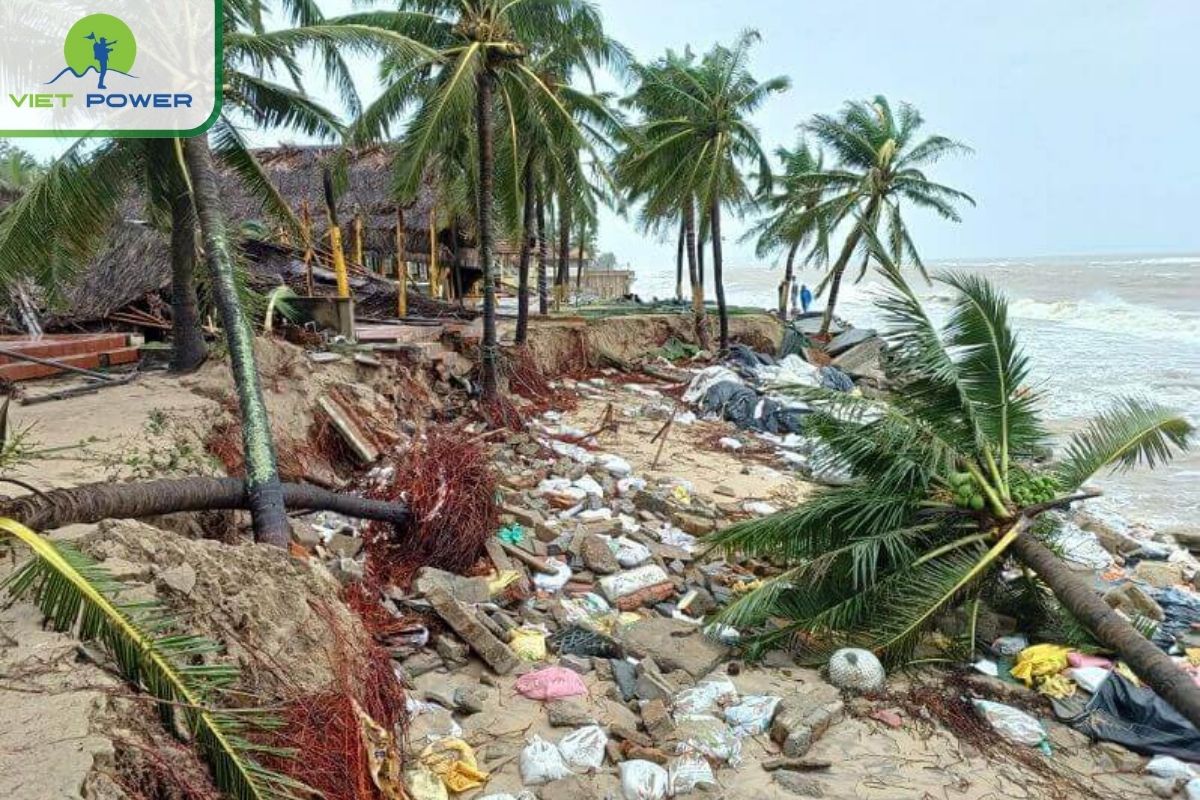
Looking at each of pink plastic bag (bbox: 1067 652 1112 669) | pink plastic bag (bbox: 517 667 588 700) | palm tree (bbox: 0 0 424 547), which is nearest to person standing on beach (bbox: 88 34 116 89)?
palm tree (bbox: 0 0 424 547)

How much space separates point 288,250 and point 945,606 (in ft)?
46.9

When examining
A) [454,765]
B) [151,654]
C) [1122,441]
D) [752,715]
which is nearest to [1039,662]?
[1122,441]

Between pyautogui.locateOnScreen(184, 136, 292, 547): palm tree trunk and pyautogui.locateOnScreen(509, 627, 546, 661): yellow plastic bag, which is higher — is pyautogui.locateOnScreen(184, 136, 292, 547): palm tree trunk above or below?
above

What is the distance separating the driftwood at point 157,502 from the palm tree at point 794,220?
15.1 m

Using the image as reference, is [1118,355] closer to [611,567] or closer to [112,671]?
[611,567]

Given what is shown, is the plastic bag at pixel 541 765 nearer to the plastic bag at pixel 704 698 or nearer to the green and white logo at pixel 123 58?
the plastic bag at pixel 704 698

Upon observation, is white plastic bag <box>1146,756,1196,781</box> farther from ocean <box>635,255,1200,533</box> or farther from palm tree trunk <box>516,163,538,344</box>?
palm tree trunk <box>516,163,538,344</box>

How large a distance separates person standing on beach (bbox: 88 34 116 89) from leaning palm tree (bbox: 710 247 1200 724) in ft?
21.8

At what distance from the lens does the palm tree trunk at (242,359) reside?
488 centimetres

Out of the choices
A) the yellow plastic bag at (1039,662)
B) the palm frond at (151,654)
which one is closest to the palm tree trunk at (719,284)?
the yellow plastic bag at (1039,662)

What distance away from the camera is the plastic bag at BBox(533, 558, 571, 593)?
19.0 feet

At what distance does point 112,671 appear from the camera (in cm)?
246

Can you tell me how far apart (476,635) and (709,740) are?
1631 mm

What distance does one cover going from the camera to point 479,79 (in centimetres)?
997
